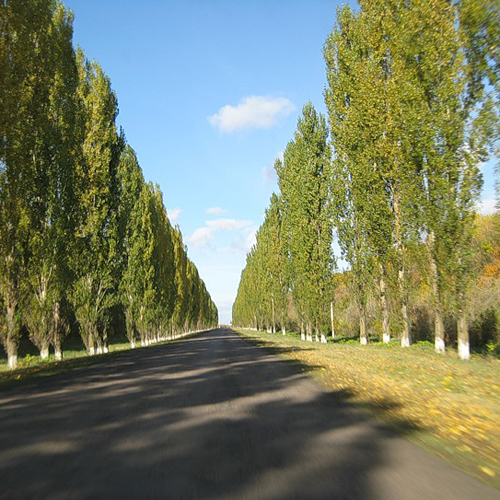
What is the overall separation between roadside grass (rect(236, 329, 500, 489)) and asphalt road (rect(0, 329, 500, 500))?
401 millimetres

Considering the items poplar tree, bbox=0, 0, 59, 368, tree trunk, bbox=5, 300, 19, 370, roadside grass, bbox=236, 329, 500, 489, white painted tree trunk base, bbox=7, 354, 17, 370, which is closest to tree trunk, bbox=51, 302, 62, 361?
poplar tree, bbox=0, 0, 59, 368

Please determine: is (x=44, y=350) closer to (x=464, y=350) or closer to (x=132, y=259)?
(x=132, y=259)

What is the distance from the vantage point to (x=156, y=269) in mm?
35531

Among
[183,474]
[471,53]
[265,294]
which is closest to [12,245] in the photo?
[183,474]

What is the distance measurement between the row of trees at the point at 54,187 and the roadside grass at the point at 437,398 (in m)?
11.1

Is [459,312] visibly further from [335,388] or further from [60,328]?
[60,328]

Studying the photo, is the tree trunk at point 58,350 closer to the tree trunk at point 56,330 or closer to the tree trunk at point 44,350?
the tree trunk at point 56,330

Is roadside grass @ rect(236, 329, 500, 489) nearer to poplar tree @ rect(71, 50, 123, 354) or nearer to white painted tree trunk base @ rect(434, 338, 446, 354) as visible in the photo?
white painted tree trunk base @ rect(434, 338, 446, 354)

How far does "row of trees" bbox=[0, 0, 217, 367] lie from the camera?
14242mm

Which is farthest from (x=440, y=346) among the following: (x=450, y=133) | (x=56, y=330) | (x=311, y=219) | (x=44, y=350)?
(x=44, y=350)

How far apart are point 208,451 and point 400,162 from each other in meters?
14.2

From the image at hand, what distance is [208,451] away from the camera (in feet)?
13.6

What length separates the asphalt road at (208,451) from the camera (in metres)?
3.19

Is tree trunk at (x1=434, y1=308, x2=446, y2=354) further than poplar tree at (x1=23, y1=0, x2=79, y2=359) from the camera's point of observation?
No
